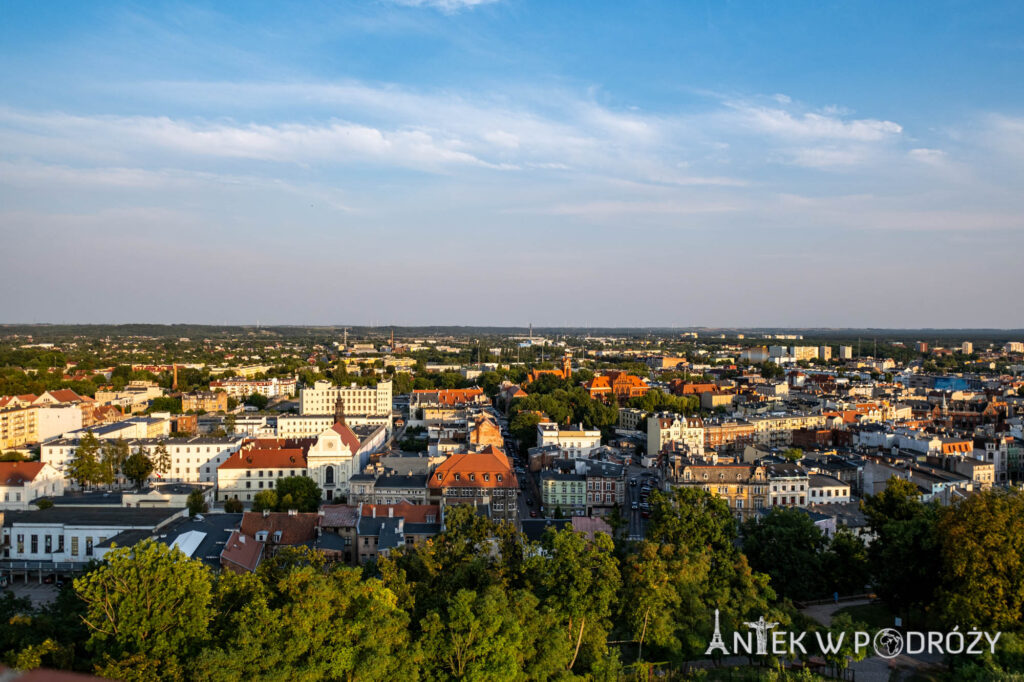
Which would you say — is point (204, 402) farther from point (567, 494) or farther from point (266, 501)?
point (567, 494)

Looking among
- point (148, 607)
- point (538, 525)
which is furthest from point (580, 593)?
point (538, 525)

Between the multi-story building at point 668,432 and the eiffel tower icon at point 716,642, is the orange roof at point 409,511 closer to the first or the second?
the eiffel tower icon at point 716,642

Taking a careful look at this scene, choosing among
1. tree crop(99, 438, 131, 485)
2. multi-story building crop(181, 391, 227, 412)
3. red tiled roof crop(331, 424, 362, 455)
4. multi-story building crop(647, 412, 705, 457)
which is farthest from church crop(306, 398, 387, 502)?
multi-story building crop(181, 391, 227, 412)

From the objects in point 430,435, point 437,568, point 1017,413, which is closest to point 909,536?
point 437,568

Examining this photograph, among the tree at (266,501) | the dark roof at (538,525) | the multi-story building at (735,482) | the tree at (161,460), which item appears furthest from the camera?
the tree at (161,460)

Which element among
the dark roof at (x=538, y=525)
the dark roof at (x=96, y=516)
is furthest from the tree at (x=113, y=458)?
the dark roof at (x=538, y=525)

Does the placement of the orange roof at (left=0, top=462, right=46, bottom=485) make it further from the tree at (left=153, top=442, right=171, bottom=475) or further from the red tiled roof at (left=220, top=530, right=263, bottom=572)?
the red tiled roof at (left=220, top=530, right=263, bottom=572)

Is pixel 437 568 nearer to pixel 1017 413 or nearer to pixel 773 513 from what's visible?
pixel 773 513
